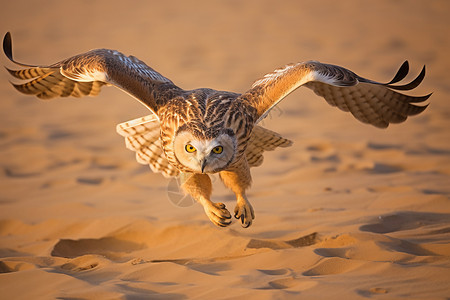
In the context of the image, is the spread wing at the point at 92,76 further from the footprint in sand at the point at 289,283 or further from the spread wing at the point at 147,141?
the footprint in sand at the point at 289,283

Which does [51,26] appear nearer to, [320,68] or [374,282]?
[320,68]

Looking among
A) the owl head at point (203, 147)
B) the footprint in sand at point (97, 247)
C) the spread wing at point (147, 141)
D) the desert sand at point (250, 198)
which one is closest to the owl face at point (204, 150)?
the owl head at point (203, 147)

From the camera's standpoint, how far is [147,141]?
6.40m

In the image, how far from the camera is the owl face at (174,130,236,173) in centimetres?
512

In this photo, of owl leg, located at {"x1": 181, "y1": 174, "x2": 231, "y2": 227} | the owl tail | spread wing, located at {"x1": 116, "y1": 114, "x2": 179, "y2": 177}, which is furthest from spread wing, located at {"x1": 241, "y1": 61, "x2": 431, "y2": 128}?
spread wing, located at {"x1": 116, "y1": 114, "x2": 179, "y2": 177}

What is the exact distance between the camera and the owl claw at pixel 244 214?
6.07 metres

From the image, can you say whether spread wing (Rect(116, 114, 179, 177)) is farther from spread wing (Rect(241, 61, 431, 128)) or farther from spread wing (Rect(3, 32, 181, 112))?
spread wing (Rect(241, 61, 431, 128))

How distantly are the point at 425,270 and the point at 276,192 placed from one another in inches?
143

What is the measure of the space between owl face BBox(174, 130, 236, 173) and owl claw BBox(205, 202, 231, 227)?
0.68 m

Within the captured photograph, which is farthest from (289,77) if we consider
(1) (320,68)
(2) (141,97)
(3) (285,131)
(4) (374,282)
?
(3) (285,131)

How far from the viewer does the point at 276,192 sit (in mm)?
8023

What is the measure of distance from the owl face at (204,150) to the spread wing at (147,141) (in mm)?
1047

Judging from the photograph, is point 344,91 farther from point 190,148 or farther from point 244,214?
point 190,148

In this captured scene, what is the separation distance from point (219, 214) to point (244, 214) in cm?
34
